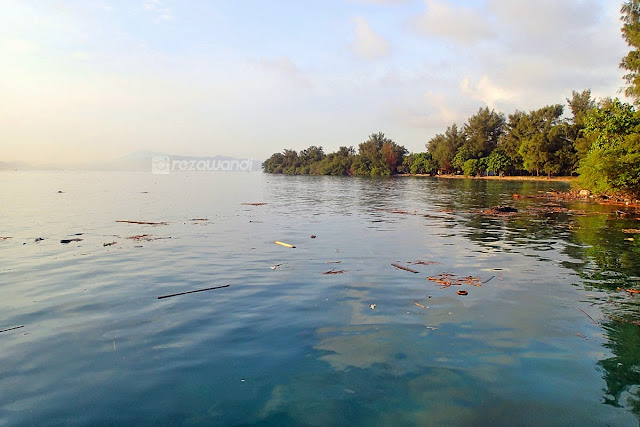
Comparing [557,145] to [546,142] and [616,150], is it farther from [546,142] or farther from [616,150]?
[616,150]

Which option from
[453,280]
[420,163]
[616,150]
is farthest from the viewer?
[420,163]

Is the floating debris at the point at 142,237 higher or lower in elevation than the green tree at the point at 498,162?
lower

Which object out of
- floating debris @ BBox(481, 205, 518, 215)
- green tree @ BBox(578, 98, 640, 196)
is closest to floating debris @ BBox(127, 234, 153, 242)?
floating debris @ BBox(481, 205, 518, 215)

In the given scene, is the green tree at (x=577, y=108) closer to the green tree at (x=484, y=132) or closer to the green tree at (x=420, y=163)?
the green tree at (x=484, y=132)

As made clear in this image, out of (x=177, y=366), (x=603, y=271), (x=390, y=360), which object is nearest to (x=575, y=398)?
(x=390, y=360)

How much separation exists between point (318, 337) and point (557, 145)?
116727mm

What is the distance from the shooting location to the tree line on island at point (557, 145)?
3541cm

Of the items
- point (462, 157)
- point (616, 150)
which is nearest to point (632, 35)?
point (616, 150)

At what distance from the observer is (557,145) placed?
105 metres

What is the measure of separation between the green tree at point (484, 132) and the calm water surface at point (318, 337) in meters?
130

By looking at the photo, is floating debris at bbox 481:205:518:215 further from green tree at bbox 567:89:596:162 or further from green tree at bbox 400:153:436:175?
green tree at bbox 400:153:436:175

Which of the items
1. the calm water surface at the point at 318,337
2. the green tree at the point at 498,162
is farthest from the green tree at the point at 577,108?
the calm water surface at the point at 318,337

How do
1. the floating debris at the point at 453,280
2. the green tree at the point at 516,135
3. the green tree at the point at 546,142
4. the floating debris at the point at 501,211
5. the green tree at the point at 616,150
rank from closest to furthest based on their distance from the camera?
the floating debris at the point at 453,280, the floating debris at the point at 501,211, the green tree at the point at 616,150, the green tree at the point at 546,142, the green tree at the point at 516,135

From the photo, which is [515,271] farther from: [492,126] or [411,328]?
[492,126]
